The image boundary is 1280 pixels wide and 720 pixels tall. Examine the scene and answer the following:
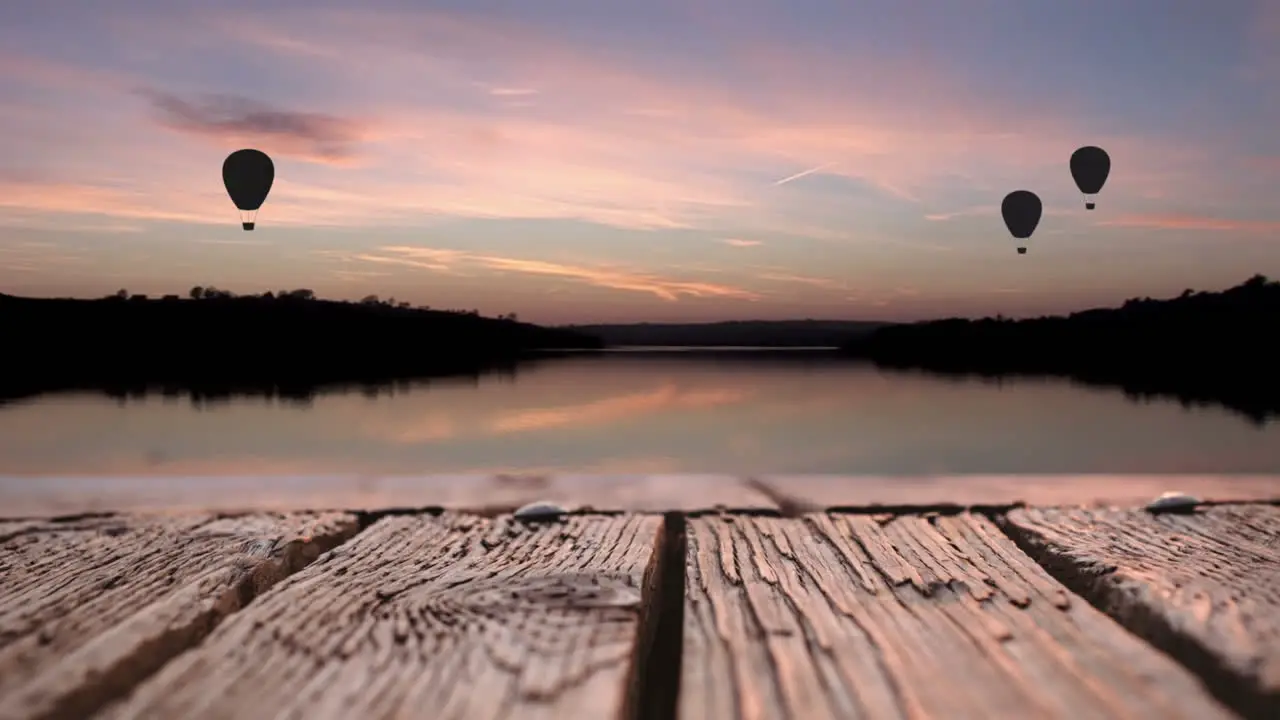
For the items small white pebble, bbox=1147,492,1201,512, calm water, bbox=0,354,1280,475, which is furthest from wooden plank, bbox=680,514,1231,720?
calm water, bbox=0,354,1280,475

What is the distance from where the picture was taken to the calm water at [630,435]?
1484cm

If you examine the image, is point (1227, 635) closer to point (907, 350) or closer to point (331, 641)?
point (331, 641)

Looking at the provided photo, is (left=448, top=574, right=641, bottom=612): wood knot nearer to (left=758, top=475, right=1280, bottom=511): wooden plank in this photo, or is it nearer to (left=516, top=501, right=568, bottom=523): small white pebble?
(left=516, top=501, right=568, bottom=523): small white pebble

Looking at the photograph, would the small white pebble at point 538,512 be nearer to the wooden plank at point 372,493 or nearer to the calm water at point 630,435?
the wooden plank at point 372,493

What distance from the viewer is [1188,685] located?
35.4 inches

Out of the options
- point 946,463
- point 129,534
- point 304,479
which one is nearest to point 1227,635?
point 129,534

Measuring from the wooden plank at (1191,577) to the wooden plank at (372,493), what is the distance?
60cm

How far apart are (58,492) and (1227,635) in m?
2.26

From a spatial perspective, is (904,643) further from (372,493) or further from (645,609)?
(372,493)

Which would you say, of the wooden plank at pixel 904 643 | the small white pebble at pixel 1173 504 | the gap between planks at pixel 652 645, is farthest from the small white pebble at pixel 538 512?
the small white pebble at pixel 1173 504

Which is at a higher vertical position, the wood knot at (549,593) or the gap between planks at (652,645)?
the wood knot at (549,593)

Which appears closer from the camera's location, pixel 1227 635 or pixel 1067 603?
pixel 1227 635

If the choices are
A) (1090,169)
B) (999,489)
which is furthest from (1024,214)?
(999,489)

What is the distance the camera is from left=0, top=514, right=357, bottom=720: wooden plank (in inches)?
37.0
